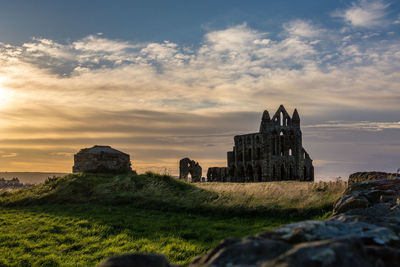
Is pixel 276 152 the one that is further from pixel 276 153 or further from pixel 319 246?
pixel 319 246

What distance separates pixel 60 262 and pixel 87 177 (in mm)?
17319

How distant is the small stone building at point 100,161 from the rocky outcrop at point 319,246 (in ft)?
98.2

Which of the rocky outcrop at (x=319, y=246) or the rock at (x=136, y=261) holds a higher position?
the rocky outcrop at (x=319, y=246)

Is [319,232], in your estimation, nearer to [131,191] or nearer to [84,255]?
[84,255]

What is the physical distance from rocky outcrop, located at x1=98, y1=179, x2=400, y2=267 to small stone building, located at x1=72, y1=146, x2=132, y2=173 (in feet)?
98.2

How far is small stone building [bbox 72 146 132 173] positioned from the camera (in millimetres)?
31438

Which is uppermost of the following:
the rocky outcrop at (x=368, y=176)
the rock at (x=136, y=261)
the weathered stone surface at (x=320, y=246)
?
the rocky outcrop at (x=368, y=176)

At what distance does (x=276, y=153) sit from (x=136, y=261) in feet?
201

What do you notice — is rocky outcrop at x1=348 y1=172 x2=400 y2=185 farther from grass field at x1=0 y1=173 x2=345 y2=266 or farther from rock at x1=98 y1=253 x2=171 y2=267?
rock at x1=98 y1=253 x2=171 y2=267

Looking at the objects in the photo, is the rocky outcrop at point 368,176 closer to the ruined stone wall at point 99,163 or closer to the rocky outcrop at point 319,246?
the rocky outcrop at point 319,246

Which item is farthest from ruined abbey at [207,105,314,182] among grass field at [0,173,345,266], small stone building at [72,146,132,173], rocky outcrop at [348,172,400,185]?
rocky outcrop at [348,172,400,185]

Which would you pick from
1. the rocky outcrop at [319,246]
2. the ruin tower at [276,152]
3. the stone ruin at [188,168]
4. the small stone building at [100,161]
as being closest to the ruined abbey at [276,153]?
the ruin tower at [276,152]

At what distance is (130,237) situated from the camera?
11.6 m

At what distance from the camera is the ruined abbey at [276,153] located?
61656mm
